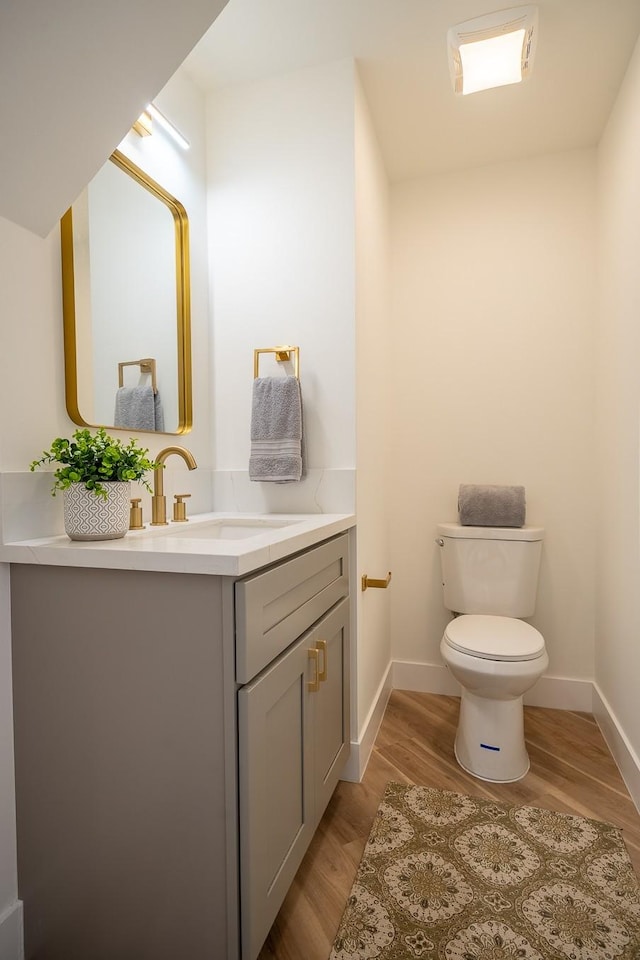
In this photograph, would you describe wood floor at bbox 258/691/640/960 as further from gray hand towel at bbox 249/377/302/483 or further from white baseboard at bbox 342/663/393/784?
gray hand towel at bbox 249/377/302/483

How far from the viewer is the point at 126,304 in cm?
155

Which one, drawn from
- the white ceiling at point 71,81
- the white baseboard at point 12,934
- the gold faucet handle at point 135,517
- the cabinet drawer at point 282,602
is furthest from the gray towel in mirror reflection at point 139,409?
the white baseboard at point 12,934

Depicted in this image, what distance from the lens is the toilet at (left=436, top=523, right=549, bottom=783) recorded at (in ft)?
5.79

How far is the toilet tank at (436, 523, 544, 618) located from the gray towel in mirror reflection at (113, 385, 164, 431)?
1.33 m

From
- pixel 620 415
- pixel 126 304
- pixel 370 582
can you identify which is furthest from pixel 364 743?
pixel 126 304

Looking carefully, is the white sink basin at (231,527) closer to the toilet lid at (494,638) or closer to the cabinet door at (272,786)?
the cabinet door at (272,786)

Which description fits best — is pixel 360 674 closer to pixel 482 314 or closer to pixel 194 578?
pixel 194 578

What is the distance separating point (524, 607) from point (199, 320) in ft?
5.75

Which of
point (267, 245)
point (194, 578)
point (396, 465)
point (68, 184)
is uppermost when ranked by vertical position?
point (267, 245)

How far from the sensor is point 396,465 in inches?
102

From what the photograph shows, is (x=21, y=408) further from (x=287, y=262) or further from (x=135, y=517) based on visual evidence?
(x=287, y=262)

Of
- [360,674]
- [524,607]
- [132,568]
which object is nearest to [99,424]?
[132,568]

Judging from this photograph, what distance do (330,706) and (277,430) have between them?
884 millimetres

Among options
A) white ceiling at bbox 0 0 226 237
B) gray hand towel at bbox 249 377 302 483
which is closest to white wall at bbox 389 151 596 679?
gray hand towel at bbox 249 377 302 483
